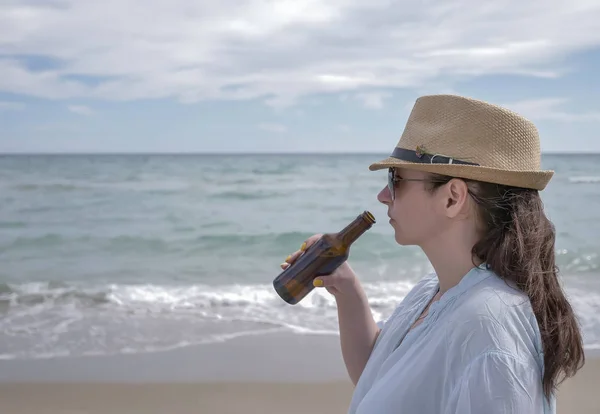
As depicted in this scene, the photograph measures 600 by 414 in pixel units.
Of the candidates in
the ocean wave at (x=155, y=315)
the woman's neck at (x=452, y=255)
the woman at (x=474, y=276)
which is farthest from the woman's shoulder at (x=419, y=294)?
the ocean wave at (x=155, y=315)

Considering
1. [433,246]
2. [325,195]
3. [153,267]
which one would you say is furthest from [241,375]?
[325,195]

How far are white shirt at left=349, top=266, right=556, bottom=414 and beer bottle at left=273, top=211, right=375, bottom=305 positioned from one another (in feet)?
2.07

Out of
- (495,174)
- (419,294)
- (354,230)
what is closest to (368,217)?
(354,230)

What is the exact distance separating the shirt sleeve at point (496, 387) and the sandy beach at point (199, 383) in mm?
3633

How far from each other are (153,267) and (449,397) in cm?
1042

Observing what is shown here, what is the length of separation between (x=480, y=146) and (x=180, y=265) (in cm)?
1041

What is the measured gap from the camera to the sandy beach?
498 cm

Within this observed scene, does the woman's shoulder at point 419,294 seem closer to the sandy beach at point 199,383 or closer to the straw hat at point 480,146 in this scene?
the straw hat at point 480,146

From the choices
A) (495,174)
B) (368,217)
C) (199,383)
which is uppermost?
(495,174)

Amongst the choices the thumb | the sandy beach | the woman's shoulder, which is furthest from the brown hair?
the sandy beach

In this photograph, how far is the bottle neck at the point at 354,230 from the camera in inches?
91.7

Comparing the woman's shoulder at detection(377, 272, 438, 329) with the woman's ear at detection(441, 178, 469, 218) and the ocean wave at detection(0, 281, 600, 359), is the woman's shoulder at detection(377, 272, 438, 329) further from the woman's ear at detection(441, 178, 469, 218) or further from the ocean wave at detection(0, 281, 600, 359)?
the ocean wave at detection(0, 281, 600, 359)

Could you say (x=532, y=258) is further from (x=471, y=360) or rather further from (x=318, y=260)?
(x=318, y=260)

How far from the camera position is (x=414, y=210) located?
184 centimetres
